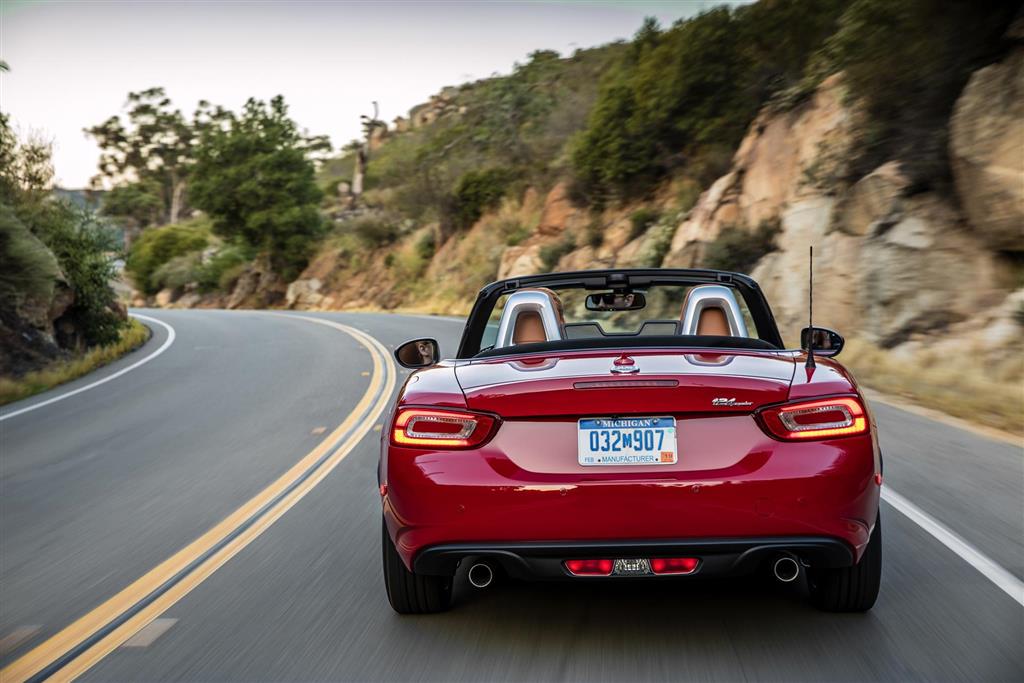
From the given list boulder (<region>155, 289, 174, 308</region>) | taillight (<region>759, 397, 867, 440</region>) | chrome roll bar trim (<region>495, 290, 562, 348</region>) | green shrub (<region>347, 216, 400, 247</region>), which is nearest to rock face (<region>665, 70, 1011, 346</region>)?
chrome roll bar trim (<region>495, 290, 562, 348</region>)

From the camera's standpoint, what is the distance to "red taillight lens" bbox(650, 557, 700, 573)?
3605 millimetres

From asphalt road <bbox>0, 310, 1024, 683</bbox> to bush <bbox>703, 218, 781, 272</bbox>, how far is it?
12851mm

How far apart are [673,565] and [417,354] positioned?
2018 millimetres

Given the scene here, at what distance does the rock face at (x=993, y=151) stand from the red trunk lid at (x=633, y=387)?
11.2 m

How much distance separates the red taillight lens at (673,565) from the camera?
142 inches

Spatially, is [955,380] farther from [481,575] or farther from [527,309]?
[481,575]

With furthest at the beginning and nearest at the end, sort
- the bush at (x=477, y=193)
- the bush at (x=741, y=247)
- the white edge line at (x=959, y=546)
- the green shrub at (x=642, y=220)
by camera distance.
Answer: the bush at (x=477, y=193) < the green shrub at (x=642, y=220) < the bush at (x=741, y=247) < the white edge line at (x=959, y=546)

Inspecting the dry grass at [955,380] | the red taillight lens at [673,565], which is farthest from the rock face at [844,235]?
the red taillight lens at [673,565]

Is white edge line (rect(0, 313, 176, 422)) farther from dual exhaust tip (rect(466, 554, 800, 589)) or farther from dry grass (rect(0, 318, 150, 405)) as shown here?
dual exhaust tip (rect(466, 554, 800, 589))

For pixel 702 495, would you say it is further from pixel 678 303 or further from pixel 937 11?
pixel 678 303

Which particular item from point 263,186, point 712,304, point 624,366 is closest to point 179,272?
point 263,186

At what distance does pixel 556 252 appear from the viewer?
33250 mm

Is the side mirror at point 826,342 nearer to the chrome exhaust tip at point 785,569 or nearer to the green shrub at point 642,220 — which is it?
the chrome exhaust tip at point 785,569

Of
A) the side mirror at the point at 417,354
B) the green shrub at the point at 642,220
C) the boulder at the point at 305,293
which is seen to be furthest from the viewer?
the boulder at the point at 305,293
